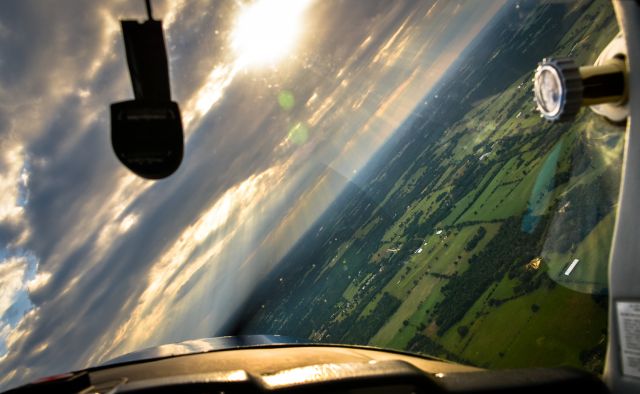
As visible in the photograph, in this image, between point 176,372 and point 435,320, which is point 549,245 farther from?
point 435,320

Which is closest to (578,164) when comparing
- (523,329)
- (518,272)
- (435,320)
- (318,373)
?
(318,373)

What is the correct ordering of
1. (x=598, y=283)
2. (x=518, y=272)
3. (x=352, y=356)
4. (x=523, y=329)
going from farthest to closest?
(x=518, y=272) < (x=523, y=329) < (x=352, y=356) < (x=598, y=283)

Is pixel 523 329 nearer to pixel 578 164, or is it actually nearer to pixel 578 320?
pixel 578 320

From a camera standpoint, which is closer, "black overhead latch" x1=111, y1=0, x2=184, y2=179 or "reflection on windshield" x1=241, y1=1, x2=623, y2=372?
"black overhead latch" x1=111, y1=0, x2=184, y2=179

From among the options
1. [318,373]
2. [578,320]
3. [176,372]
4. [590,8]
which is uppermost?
[590,8]

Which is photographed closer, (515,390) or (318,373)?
(318,373)

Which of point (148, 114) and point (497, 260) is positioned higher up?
point (497, 260)

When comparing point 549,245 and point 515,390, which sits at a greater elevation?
point 549,245

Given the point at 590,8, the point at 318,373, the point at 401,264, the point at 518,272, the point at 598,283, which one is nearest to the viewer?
the point at 318,373

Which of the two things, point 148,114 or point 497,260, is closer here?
point 148,114

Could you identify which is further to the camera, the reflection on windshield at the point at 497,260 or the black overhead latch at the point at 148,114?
the reflection on windshield at the point at 497,260
